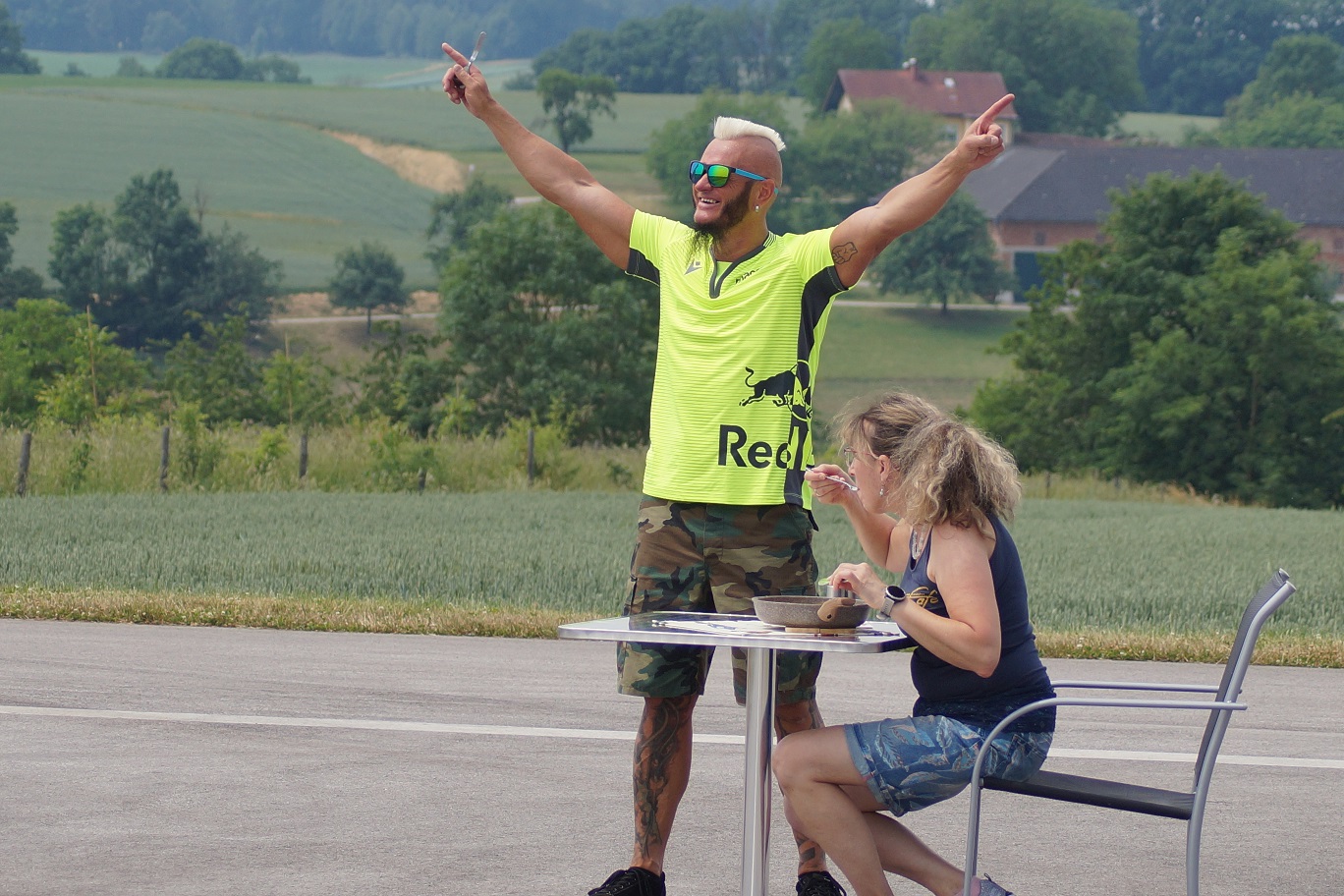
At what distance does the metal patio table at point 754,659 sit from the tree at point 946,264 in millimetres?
94507

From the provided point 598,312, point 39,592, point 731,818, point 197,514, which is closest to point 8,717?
point 731,818

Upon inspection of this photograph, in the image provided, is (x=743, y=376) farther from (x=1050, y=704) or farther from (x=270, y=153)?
(x=270, y=153)

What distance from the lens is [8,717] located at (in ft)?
24.5

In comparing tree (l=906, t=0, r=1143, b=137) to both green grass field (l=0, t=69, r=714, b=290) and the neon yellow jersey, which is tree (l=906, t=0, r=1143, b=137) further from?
the neon yellow jersey

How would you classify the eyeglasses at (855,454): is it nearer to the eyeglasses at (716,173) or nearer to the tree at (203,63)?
the eyeglasses at (716,173)

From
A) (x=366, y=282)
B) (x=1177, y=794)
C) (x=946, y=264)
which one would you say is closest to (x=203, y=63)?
(x=366, y=282)

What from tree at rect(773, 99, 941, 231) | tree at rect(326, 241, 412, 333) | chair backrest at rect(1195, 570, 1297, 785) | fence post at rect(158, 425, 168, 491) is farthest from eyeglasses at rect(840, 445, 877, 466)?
tree at rect(773, 99, 941, 231)

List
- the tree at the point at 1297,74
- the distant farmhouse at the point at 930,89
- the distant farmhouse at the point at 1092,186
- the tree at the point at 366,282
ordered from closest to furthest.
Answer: the tree at the point at 366,282, the distant farmhouse at the point at 1092,186, the distant farmhouse at the point at 930,89, the tree at the point at 1297,74

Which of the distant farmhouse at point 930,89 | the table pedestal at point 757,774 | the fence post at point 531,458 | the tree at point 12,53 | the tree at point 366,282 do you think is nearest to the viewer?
the table pedestal at point 757,774

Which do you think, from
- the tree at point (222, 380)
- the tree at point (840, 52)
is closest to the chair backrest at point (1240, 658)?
the tree at point (222, 380)

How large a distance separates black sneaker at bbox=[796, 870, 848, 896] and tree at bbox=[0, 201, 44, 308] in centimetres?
8326

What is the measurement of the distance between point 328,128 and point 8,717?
401 ft

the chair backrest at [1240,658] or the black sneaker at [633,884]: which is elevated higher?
the chair backrest at [1240,658]

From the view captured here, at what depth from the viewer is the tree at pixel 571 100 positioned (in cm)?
12812
